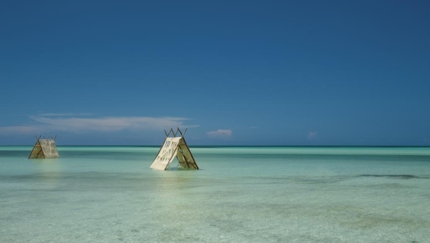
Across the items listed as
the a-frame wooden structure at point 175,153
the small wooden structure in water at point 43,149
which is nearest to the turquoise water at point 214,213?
the a-frame wooden structure at point 175,153

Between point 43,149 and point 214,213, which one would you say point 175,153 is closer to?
point 214,213

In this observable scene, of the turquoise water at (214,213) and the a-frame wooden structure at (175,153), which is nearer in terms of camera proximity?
the turquoise water at (214,213)

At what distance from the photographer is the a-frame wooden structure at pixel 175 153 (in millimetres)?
19953

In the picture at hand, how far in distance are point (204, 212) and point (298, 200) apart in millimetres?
2883

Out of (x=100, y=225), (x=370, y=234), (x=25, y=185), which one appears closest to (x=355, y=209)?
(x=370, y=234)

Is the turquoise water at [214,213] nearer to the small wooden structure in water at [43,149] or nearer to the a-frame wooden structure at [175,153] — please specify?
the a-frame wooden structure at [175,153]

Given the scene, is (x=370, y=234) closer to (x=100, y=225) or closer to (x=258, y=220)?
(x=258, y=220)

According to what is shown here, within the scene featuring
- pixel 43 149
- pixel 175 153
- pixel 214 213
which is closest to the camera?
pixel 214 213

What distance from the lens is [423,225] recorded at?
745cm

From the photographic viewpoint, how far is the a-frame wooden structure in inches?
786

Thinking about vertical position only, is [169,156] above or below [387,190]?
above

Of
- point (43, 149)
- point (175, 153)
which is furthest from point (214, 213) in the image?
point (43, 149)

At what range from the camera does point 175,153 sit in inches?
786

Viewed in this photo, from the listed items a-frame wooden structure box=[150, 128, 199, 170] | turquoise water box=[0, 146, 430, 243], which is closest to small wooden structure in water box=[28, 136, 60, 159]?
a-frame wooden structure box=[150, 128, 199, 170]
